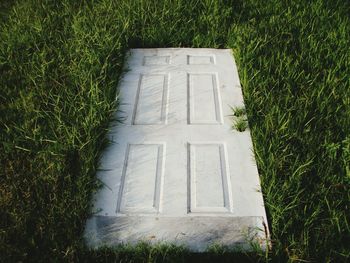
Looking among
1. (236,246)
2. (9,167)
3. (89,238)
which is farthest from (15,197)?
(236,246)

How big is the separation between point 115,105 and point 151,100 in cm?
25

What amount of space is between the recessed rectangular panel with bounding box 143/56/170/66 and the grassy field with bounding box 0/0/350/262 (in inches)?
8.1

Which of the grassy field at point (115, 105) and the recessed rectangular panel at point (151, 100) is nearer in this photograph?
the grassy field at point (115, 105)

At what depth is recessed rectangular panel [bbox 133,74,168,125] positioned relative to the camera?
2453 mm

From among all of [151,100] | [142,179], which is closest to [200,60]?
[151,100]

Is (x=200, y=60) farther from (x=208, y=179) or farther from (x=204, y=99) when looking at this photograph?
(x=208, y=179)

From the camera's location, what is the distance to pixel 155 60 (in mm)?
2994

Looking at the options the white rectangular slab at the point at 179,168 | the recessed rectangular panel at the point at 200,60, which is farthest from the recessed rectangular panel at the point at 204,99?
the recessed rectangular panel at the point at 200,60

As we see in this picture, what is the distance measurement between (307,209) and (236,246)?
16.4 inches

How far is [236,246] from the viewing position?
5.73ft

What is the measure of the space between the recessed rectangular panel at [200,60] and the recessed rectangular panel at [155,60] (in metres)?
0.17

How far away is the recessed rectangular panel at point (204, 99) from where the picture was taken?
2.45 metres

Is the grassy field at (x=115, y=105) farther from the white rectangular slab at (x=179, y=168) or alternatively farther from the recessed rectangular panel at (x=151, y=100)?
the recessed rectangular panel at (x=151, y=100)

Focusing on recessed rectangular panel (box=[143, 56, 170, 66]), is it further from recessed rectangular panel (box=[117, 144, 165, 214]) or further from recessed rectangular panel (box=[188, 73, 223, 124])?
recessed rectangular panel (box=[117, 144, 165, 214])
